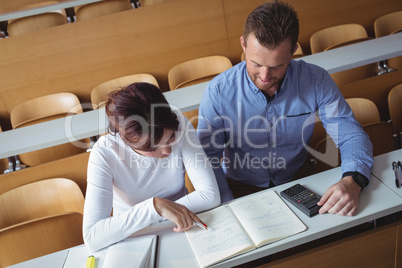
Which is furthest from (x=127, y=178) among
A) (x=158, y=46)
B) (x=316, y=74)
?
(x=158, y=46)

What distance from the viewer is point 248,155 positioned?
176 cm

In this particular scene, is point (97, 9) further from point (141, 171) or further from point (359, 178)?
point (359, 178)

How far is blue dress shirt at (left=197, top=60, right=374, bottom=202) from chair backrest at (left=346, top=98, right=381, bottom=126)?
1.55ft

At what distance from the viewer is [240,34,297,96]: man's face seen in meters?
1.35

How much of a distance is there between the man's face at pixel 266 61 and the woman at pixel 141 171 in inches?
14.1

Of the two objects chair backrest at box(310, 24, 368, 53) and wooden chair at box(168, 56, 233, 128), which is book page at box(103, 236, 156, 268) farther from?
chair backrest at box(310, 24, 368, 53)

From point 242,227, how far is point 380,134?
1109mm

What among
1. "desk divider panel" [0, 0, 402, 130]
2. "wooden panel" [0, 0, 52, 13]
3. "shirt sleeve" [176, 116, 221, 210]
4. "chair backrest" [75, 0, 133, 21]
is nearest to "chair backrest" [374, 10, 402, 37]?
"desk divider panel" [0, 0, 402, 130]

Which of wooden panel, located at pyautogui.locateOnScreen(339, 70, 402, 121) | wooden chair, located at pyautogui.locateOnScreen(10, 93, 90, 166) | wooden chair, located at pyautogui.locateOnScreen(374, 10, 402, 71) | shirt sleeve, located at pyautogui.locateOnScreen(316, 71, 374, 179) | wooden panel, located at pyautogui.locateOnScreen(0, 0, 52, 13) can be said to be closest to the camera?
shirt sleeve, located at pyautogui.locateOnScreen(316, 71, 374, 179)

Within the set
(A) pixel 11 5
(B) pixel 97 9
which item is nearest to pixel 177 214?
(B) pixel 97 9

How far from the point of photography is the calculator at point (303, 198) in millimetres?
1272

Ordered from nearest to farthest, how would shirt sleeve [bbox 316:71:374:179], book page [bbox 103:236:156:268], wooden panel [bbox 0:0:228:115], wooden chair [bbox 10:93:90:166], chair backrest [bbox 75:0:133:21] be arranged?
book page [bbox 103:236:156:268]
shirt sleeve [bbox 316:71:374:179]
wooden chair [bbox 10:93:90:166]
wooden panel [bbox 0:0:228:115]
chair backrest [bbox 75:0:133:21]

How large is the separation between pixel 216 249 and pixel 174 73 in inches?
79.5

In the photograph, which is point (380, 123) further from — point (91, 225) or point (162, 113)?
point (91, 225)
